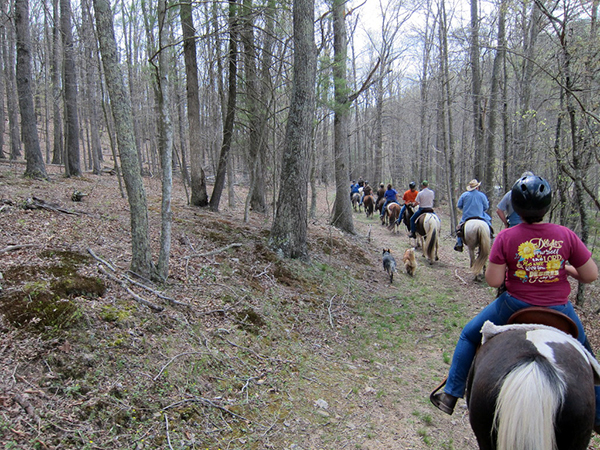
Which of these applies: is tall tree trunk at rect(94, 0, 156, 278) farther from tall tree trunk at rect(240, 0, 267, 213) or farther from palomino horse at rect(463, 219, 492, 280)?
palomino horse at rect(463, 219, 492, 280)

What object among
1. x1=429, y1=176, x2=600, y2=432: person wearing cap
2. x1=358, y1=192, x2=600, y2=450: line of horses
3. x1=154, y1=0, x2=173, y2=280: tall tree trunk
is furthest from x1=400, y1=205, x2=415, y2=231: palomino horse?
x1=358, y1=192, x2=600, y2=450: line of horses

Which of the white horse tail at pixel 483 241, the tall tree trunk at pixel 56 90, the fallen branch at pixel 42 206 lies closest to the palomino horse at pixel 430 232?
the white horse tail at pixel 483 241

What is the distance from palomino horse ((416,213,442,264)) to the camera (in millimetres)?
11438

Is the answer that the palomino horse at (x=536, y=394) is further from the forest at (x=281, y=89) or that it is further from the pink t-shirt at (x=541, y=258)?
the forest at (x=281, y=89)

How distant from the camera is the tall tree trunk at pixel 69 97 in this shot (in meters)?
13.2

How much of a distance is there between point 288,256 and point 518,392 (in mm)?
6108

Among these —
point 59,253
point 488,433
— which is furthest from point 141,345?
point 488,433

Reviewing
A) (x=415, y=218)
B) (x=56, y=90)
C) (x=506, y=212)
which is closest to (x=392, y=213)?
(x=415, y=218)

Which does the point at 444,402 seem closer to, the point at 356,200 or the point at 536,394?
the point at 536,394

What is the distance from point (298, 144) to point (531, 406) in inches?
259

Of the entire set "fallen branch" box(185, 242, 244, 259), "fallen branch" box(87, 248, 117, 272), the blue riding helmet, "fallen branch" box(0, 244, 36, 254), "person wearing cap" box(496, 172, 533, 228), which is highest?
the blue riding helmet

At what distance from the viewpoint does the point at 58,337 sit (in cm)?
345

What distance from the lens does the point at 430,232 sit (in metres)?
11.5

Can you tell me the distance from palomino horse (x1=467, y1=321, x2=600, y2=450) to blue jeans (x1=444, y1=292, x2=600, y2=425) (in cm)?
39
